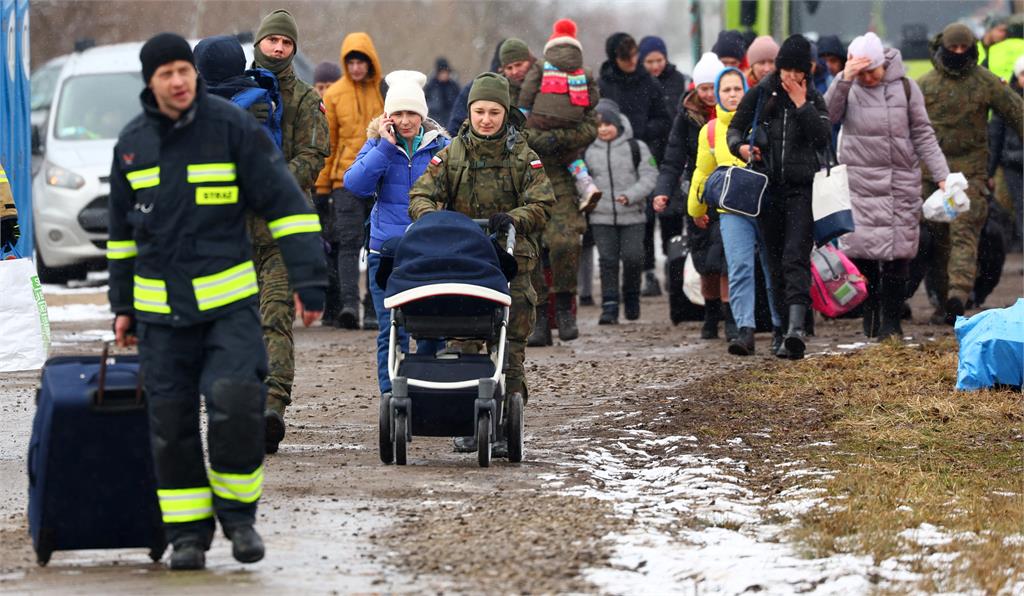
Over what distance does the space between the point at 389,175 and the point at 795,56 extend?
331 cm

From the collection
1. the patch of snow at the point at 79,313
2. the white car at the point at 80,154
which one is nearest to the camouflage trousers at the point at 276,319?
the patch of snow at the point at 79,313

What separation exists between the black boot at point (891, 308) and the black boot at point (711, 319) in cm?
120

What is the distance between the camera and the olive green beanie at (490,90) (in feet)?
29.7

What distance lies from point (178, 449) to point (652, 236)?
36.5 ft

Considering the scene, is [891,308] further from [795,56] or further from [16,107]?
[16,107]

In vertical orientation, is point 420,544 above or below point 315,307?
below

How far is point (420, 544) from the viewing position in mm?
6680

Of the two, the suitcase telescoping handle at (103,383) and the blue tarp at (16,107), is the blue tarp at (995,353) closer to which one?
the suitcase telescoping handle at (103,383)

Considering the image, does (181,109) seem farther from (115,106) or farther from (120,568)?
(115,106)

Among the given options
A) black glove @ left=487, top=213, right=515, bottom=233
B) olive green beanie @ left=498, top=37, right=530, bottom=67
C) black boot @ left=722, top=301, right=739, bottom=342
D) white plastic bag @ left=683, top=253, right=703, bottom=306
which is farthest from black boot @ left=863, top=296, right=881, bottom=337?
black glove @ left=487, top=213, right=515, bottom=233

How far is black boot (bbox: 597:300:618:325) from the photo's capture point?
1526cm

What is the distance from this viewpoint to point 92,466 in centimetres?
641

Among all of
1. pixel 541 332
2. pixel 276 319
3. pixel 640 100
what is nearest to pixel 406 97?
pixel 276 319

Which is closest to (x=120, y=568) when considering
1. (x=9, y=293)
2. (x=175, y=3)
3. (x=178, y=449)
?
(x=178, y=449)
